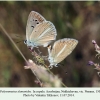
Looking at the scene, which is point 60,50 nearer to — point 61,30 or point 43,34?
point 43,34

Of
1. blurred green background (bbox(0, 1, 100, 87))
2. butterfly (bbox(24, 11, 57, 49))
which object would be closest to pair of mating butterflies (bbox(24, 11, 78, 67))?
butterfly (bbox(24, 11, 57, 49))

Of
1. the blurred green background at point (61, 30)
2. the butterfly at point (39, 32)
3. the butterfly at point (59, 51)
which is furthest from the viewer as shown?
the blurred green background at point (61, 30)

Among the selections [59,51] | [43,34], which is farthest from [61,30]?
[59,51]

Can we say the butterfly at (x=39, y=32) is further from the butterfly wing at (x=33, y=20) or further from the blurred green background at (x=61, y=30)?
the blurred green background at (x=61, y=30)

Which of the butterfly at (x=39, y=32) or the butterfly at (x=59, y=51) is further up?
the butterfly at (x=39, y=32)

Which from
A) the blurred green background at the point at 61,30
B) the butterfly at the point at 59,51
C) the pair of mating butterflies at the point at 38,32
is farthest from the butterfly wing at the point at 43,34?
the blurred green background at the point at 61,30
